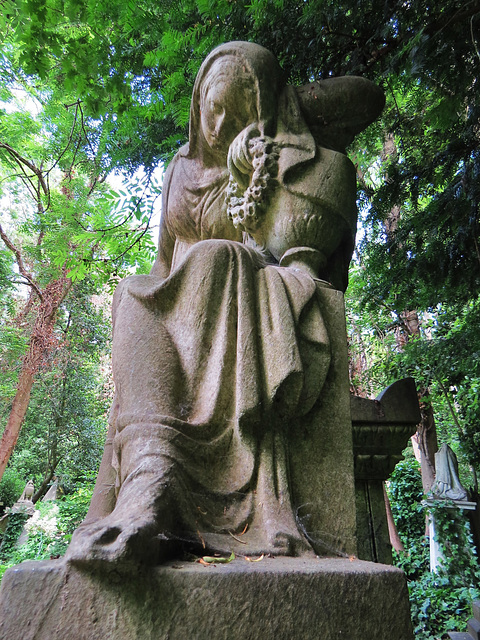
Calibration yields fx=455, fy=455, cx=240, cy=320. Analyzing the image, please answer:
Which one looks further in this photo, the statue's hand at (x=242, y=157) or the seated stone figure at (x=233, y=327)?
the statue's hand at (x=242, y=157)

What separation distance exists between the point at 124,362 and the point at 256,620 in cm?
90

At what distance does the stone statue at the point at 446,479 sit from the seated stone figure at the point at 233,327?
7011 millimetres

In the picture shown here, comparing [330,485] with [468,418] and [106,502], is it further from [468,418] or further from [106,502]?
[468,418]

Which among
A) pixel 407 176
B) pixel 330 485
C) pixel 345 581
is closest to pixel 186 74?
pixel 407 176

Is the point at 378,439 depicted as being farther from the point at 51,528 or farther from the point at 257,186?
the point at 51,528

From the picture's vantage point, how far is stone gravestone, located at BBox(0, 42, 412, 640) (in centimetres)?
99

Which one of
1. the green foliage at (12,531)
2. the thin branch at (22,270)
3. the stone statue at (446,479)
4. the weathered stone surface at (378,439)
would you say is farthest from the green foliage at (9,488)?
the weathered stone surface at (378,439)

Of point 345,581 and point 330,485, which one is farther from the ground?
point 330,485

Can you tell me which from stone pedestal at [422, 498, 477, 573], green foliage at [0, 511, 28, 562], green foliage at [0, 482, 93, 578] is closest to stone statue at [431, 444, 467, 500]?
stone pedestal at [422, 498, 477, 573]

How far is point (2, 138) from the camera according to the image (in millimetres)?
8414

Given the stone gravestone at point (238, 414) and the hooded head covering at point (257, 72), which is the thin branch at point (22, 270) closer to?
the stone gravestone at point (238, 414)

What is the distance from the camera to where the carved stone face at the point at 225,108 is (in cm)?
228

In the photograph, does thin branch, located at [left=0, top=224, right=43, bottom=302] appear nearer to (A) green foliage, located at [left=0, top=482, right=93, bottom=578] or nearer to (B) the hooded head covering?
(A) green foliage, located at [left=0, top=482, right=93, bottom=578]

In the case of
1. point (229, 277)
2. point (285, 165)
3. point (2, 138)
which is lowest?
point (229, 277)
